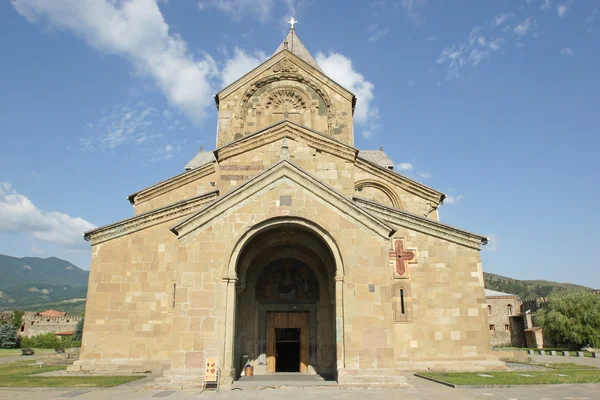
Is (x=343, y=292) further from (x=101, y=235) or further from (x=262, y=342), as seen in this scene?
(x=101, y=235)

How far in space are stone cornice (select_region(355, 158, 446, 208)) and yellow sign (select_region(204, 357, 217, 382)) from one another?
41.4 feet

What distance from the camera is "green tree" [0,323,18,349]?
36.8m

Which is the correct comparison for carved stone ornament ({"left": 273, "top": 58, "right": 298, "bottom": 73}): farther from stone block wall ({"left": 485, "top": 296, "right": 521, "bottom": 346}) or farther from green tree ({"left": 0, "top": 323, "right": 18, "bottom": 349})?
stone block wall ({"left": 485, "top": 296, "right": 521, "bottom": 346})

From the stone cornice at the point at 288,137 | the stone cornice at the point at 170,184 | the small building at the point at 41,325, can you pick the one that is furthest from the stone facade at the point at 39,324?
the stone cornice at the point at 288,137

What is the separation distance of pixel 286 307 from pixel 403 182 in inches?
365

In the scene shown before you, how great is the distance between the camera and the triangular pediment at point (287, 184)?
11336mm

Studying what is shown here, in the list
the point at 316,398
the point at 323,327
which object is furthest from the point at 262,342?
the point at 316,398

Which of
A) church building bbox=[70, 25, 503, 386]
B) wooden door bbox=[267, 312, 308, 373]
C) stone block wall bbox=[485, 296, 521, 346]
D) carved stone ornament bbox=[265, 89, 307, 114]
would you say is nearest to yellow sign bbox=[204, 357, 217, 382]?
church building bbox=[70, 25, 503, 386]

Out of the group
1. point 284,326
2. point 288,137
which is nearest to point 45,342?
point 284,326

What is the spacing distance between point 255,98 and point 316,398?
43.9 ft

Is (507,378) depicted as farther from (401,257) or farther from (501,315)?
(501,315)

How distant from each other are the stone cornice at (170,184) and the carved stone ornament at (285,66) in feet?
17.8

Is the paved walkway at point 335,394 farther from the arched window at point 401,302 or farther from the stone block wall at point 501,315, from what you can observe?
the stone block wall at point 501,315

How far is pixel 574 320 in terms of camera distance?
2973 cm
